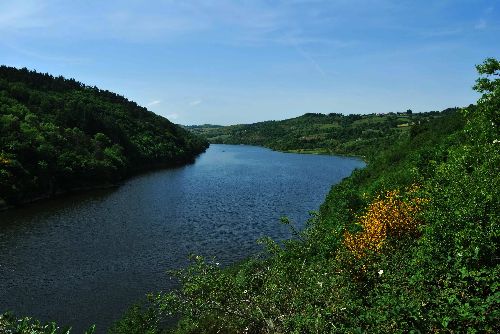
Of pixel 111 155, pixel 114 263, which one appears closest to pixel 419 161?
pixel 114 263

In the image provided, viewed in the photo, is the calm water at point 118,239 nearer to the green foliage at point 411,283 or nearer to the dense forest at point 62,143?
the dense forest at point 62,143

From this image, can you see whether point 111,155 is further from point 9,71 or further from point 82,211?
point 9,71

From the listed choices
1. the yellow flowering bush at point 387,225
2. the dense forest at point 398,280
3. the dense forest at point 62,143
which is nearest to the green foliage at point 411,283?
the dense forest at point 398,280

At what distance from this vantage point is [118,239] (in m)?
50.2

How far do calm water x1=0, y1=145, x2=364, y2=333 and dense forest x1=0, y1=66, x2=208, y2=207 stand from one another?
227 inches

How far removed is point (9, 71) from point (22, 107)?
5186 cm

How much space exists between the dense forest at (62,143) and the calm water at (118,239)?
576 centimetres

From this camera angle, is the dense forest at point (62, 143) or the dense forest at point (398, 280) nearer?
the dense forest at point (398, 280)

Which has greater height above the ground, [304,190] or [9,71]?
[9,71]

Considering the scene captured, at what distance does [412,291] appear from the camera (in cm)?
1244

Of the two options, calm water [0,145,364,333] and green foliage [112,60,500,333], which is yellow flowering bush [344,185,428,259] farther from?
calm water [0,145,364,333]

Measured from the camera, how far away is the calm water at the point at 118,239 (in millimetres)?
33562

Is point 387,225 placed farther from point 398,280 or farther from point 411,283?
point 411,283

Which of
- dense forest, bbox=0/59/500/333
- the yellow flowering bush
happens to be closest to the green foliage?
dense forest, bbox=0/59/500/333
